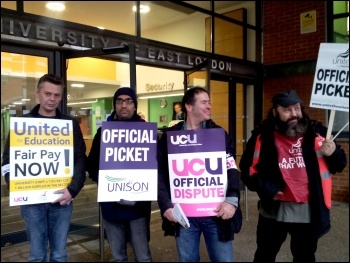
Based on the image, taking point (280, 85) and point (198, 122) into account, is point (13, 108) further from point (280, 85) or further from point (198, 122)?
point (280, 85)

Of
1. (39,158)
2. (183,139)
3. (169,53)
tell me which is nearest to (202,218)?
(183,139)

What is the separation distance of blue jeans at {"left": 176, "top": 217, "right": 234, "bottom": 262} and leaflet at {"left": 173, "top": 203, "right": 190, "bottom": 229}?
10cm

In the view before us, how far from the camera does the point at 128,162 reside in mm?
2736

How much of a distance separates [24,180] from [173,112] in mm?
4272

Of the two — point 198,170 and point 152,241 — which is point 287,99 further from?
point 152,241

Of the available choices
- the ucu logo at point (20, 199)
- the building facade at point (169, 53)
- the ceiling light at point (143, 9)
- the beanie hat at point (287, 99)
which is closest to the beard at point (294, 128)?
the beanie hat at point (287, 99)

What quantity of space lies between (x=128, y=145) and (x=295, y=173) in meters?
1.24

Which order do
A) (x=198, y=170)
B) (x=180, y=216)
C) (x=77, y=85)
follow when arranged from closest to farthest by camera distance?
(x=180, y=216) < (x=198, y=170) < (x=77, y=85)

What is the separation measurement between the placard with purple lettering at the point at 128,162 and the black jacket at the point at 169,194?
Answer: 79 millimetres

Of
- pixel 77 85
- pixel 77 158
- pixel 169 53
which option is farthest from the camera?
pixel 169 53

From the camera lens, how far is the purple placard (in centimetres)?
271

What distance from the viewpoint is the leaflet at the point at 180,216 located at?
2375 millimetres

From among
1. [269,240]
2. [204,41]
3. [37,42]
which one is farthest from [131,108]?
[204,41]

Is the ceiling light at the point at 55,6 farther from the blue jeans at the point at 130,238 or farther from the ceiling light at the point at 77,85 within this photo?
the blue jeans at the point at 130,238
